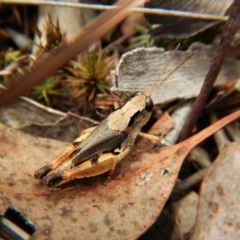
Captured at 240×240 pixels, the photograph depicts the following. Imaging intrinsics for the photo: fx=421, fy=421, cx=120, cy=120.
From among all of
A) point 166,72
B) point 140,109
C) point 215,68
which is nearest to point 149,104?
point 140,109

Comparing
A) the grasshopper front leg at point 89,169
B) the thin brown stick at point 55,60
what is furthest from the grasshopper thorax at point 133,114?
the thin brown stick at point 55,60

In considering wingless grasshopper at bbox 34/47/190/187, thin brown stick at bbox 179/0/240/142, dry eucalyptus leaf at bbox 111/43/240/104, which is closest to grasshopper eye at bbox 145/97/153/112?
wingless grasshopper at bbox 34/47/190/187

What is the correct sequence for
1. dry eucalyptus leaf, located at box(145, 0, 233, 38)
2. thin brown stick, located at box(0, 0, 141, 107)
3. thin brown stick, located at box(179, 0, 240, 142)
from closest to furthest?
1. thin brown stick, located at box(0, 0, 141, 107)
2. thin brown stick, located at box(179, 0, 240, 142)
3. dry eucalyptus leaf, located at box(145, 0, 233, 38)

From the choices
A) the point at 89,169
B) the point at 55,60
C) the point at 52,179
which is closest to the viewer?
the point at 55,60

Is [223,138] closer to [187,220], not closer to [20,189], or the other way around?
[187,220]

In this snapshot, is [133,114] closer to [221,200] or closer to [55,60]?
[221,200]

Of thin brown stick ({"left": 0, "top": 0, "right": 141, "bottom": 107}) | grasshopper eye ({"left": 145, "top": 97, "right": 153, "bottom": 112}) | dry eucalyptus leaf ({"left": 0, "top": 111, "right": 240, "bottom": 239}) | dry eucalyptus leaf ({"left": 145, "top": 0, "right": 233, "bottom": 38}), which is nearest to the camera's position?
thin brown stick ({"left": 0, "top": 0, "right": 141, "bottom": 107})

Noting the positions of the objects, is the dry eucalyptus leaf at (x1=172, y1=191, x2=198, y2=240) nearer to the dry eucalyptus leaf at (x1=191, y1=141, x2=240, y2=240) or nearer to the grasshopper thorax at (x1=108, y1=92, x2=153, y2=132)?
the dry eucalyptus leaf at (x1=191, y1=141, x2=240, y2=240)

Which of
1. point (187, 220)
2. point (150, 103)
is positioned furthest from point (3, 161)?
point (187, 220)
